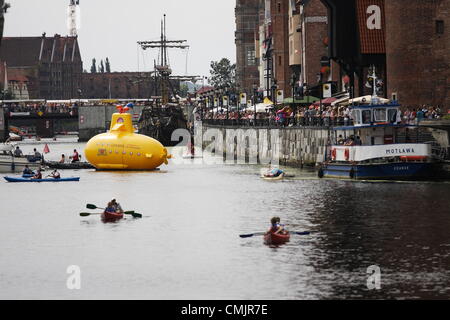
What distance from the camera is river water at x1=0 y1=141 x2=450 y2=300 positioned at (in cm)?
3753

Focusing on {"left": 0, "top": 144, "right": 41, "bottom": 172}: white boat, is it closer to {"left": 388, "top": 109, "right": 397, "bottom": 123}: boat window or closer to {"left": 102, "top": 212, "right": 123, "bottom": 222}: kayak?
{"left": 388, "top": 109, "right": 397, "bottom": 123}: boat window

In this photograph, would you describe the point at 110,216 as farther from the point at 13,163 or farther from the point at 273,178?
the point at 13,163

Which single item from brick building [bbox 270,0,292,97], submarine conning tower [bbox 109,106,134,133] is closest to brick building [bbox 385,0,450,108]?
submarine conning tower [bbox 109,106,134,133]

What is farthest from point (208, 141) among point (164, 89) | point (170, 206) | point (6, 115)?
point (170, 206)

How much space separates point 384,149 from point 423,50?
18.3 m

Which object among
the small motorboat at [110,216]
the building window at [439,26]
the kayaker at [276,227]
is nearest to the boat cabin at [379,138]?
the building window at [439,26]

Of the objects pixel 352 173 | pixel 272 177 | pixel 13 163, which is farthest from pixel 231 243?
pixel 13 163

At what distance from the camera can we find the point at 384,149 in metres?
69.8

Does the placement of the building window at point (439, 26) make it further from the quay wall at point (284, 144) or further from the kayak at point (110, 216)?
the kayak at point (110, 216)

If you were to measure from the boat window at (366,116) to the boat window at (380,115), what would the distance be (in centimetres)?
36

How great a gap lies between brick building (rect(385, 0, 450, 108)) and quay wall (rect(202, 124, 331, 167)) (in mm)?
7693

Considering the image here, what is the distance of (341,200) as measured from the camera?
61.7m

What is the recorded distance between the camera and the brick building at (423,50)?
8500 cm

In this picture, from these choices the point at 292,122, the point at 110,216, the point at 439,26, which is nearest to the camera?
the point at 110,216
